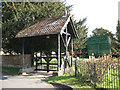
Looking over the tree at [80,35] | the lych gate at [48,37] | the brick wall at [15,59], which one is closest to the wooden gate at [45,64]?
the lych gate at [48,37]

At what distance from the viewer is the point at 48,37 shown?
409 inches

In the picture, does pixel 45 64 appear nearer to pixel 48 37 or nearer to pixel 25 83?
pixel 48 37

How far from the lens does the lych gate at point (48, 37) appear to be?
394 inches

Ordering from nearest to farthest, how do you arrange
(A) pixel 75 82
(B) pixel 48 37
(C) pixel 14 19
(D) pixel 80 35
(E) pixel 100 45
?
(A) pixel 75 82
(B) pixel 48 37
(C) pixel 14 19
(E) pixel 100 45
(D) pixel 80 35

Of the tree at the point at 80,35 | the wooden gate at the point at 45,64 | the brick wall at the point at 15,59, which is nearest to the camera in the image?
the wooden gate at the point at 45,64

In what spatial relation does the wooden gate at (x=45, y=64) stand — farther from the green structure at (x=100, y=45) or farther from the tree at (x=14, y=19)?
the green structure at (x=100, y=45)

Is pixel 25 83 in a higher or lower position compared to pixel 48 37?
lower

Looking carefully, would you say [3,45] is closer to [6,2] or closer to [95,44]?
[6,2]

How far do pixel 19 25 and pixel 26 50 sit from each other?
274cm

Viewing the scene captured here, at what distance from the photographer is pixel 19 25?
41.8ft

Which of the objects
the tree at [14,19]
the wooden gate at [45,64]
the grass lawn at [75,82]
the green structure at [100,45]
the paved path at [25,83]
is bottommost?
the paved path at [25,83]

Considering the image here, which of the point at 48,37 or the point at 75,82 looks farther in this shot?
the point at 48,37

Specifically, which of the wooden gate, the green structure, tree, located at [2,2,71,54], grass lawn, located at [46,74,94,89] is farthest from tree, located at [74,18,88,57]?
grass lawn, located at [46,74,94,89]

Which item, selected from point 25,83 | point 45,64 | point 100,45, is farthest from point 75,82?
point 100,45
